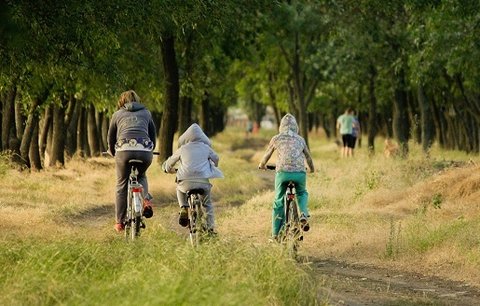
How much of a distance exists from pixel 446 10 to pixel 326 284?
13040 mm

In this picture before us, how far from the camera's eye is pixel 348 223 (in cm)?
1853

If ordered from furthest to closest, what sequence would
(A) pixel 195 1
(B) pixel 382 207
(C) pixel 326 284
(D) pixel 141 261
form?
(B) pixel 382 207 → (A) pixel 195 1 → (C) pixel 326 284 → (D) pixel 141 261

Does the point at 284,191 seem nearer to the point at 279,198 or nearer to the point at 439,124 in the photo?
the point at 279,198

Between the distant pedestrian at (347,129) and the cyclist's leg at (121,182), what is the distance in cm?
2362

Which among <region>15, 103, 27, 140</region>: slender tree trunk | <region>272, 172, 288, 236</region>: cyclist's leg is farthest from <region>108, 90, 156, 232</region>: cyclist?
<region>15, 103, 27, 140</region>: slender tree trunk

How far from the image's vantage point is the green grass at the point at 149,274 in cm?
916

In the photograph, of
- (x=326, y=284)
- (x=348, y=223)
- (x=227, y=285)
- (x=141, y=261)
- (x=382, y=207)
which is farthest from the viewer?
(x=382, y=207)

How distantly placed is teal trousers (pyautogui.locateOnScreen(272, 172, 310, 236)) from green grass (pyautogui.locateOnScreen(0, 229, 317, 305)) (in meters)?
3.42

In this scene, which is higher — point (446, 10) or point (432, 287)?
point (446, 10)

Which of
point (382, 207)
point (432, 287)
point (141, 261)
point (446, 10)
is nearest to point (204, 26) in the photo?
point (446, 10)

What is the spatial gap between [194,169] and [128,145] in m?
1.08

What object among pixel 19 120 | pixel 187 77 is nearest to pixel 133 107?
pixel 19 120

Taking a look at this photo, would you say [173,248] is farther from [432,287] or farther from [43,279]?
[432,287]

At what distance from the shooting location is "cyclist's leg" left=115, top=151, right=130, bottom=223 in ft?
49.5
